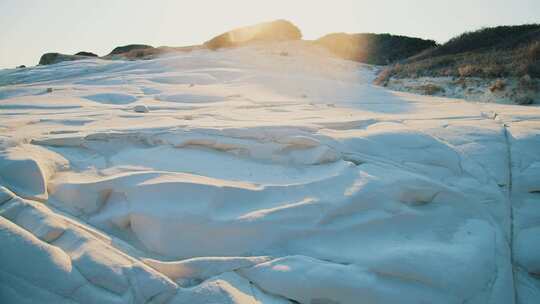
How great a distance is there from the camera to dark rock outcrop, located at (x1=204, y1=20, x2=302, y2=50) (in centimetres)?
2233

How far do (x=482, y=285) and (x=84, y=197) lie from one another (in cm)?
204

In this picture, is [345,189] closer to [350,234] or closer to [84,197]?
[350,234]

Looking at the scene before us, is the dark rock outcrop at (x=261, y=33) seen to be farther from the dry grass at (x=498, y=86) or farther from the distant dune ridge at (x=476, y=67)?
the dry grass at (x=498, y=86)

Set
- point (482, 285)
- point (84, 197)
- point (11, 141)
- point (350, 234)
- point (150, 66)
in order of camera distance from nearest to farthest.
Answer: point (482, 285) < point (350, 234) < point (84, 197) < point (11, 141) < point (150, 66)

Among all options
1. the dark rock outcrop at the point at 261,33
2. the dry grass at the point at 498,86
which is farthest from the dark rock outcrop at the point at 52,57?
the dry grass at the point at 498,86

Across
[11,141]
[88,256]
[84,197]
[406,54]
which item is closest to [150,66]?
[11,141]

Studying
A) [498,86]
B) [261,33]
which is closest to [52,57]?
[261,33]

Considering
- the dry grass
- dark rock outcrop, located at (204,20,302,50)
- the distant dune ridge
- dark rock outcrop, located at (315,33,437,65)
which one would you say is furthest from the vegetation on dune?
dark rock outcrop, located at (204,20,302,50)

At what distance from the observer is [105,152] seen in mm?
2598

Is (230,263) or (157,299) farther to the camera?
(230,263)

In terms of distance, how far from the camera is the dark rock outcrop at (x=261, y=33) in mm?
22328

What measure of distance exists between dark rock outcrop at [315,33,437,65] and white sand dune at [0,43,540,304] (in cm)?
1674

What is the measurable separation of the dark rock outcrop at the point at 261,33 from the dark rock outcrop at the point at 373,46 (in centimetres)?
309

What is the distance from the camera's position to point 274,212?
1.84 meters
